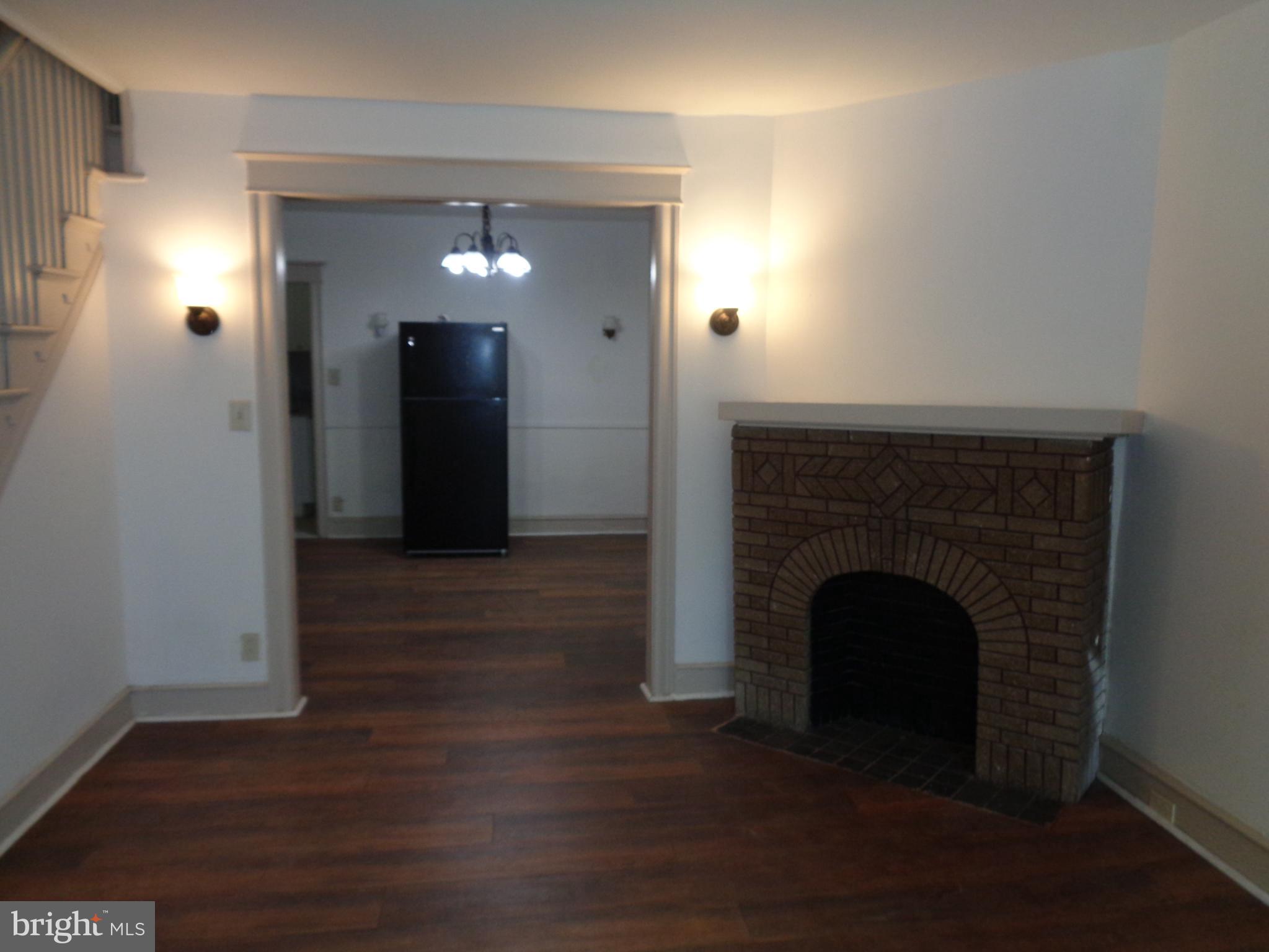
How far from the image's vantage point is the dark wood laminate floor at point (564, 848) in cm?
211

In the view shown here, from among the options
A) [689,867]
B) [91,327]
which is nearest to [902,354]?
[689,867]

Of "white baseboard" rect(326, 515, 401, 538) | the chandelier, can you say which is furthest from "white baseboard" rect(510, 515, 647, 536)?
the chandelier

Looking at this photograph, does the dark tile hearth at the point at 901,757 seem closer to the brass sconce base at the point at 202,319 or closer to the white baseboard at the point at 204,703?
the white baseboard at the point at 204,703

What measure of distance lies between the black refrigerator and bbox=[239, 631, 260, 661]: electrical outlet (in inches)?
112

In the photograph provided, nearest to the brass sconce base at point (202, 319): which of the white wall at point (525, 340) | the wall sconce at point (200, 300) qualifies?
the wall sconce at point (200, 300)

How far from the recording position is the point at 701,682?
357 centimetres

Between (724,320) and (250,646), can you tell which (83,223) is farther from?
(724,320)

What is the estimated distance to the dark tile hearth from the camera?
106 inches

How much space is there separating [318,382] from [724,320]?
4.21m

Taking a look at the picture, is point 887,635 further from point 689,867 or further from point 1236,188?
point 1236,188

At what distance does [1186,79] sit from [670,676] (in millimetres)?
2601

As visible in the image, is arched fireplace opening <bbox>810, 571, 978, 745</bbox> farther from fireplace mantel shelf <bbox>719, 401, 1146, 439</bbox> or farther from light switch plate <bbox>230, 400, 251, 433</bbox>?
light switch plate <bbox>230, 400, 251, 433</bbox>

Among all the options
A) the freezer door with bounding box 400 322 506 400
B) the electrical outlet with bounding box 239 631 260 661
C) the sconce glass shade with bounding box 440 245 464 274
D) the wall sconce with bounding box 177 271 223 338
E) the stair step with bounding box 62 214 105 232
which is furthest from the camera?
the freezer door with bounding box 400 322 506 400

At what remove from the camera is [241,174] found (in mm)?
3098
